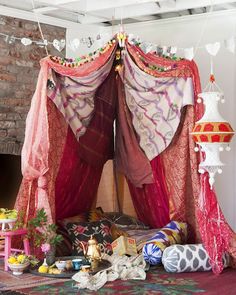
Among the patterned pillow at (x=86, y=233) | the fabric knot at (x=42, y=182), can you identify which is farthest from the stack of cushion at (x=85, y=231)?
the fabric knot at (x=42, y=182)

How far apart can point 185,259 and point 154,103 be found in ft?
5.58

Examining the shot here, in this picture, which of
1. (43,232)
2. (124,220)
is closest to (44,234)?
(43,232)

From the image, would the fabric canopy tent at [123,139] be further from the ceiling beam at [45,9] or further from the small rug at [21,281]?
the ceiling beam at [45,9]

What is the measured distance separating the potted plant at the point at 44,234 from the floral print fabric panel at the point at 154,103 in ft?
4.87

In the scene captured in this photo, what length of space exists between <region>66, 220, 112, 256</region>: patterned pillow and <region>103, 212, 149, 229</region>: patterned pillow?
47cm

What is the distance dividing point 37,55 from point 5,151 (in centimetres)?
123

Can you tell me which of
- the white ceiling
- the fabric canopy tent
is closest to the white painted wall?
the white ceiling

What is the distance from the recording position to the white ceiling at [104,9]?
20.2 feet

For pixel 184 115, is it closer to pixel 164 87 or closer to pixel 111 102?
→ pixel 164 87

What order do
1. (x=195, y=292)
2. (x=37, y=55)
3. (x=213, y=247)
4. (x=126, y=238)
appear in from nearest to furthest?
(x=195, y=292) < (x=213, y=247) < (x=126, y=238) < (x=37, y=55)

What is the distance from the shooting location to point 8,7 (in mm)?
6496

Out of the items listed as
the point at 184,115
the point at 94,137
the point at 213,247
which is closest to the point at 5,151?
the point at 94,137

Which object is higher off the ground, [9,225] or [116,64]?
[116,64]

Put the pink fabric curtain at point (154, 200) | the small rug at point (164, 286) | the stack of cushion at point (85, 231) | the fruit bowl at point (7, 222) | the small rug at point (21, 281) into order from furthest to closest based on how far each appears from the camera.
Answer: the pink fabric curtain at point (154, 200), the stack of cushion at point (85, 231), the fruit bowl at point (7, 222), the small rug at point (21, 281), the small rug at point (164, 286)
